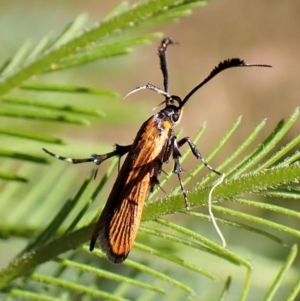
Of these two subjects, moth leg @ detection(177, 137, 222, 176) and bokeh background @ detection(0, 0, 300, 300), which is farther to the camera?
bokeh background @ detection(0, 0, 300, 300)

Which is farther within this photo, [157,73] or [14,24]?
[157,73]

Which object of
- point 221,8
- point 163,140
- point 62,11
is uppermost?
point 221,8

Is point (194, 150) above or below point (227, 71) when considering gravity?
below

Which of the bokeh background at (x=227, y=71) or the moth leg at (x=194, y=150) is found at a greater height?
the bokeh background at (x=227, y=71)

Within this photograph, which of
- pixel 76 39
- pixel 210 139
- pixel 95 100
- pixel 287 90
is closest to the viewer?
pixel 76 39

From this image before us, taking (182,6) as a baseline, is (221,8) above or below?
above

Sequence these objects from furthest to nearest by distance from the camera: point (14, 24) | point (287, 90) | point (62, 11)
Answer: point (287, 90), point (62, 11), point (14, 24)

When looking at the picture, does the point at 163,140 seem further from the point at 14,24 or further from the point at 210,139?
the point at 210,139

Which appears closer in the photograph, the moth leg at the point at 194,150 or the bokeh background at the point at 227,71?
the moth leg at the point at 194,150

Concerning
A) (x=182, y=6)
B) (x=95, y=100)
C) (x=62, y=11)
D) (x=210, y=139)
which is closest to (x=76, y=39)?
(x=182, y=6)

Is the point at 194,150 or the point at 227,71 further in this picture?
the point at 227,71

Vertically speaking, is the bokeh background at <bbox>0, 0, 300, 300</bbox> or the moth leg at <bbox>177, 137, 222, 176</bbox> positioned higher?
the bokeh background at <bbox>0, 0, 300, 300</bbox>
